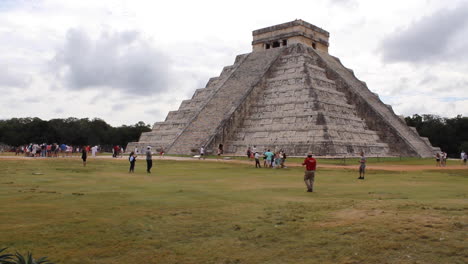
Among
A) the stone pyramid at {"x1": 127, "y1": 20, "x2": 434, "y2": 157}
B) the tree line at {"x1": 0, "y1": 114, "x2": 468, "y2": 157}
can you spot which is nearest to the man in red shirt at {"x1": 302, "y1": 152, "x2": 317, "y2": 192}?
the stone pyramid at {"x1": 127, "y1": 20, "x2": 434, "y2": 157}

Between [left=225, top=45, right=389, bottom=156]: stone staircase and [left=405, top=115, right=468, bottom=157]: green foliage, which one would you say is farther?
[left=405, top=115, right=468, bottom=157]: green foliage

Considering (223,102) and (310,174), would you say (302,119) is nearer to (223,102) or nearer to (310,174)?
(223,102)

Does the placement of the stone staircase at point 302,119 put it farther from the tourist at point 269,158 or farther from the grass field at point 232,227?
the grass field at point 232,227

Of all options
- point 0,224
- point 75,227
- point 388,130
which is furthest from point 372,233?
point 388,130

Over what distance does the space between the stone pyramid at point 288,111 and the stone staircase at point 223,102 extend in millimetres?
87

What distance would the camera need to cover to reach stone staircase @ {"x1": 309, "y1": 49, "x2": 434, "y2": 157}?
123ft

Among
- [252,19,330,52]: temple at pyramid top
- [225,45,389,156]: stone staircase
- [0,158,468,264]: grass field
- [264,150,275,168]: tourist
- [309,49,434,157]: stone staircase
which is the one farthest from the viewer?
[252,19,330,52]: temple at pyramid top

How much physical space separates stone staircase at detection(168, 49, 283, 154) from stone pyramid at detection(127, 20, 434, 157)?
3.4 inches

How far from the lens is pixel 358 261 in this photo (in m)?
6.16

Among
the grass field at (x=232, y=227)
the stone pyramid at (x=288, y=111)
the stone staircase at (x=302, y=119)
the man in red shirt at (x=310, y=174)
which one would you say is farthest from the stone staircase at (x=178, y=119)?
the grass field at (x=232, y=227)

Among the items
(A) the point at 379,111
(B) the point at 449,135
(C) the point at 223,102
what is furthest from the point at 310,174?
(B) the point at 449,135

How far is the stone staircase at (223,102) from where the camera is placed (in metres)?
37.7

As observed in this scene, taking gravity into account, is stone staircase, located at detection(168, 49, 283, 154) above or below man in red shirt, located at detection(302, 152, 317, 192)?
above

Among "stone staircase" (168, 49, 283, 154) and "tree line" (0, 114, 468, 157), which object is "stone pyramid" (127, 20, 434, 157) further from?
"tree line" (0, 114, 468, 157)
